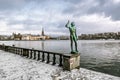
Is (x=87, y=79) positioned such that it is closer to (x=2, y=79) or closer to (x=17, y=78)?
(x=17, y=78)

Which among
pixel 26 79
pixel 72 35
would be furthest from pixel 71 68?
pixel 26 79

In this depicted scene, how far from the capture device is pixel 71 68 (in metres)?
12.9

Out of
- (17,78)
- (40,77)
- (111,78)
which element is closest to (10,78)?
(17,78)

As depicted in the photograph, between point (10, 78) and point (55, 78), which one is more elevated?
point (55, 78)

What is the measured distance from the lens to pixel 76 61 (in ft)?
43.8

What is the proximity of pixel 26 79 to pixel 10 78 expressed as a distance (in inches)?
42.0

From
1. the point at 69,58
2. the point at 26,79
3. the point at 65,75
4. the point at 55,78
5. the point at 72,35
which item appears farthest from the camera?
the point at 72,35

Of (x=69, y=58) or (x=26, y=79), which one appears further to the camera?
(x=69, y=58)

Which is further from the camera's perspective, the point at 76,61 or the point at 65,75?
the point at 76,61

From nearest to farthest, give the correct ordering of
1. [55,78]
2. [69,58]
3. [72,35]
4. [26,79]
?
[55,78], [26,79], [69,58], [72,35]

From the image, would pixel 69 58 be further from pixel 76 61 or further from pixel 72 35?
pixel 72 35

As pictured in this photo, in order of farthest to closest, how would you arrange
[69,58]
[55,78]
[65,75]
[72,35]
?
[72,35]
[69,58]
[65,75]
[55,78]

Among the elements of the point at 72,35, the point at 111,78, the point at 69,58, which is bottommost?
the point at 111,78

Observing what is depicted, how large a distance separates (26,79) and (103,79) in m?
4.50
